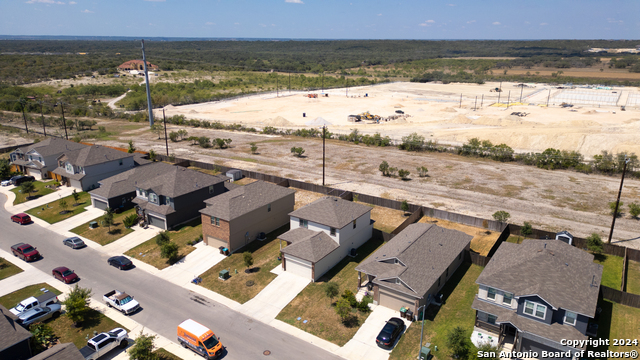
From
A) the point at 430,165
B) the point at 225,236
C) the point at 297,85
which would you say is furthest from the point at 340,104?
the point at 225,236

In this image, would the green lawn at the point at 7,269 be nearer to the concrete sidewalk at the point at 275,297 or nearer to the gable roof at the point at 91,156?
the gable roof at the point at 91,156

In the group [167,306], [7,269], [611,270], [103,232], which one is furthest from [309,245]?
[7,269]

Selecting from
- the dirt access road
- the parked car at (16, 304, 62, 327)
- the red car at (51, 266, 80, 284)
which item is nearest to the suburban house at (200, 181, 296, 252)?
the red car at (51, 266, 80, 284)

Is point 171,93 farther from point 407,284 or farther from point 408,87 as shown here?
point 407,284

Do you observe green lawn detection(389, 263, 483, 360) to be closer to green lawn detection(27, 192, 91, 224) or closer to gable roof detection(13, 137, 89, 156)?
green lawn detection(27, 192, 91, 224)

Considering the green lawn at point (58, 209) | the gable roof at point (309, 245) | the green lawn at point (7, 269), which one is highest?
the gable roof at point (309, 245)

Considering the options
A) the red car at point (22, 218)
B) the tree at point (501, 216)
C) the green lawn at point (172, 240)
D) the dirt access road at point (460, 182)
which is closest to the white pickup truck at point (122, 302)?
the green lawn at point (172, 240)

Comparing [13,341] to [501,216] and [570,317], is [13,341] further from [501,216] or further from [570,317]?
[501,216]
